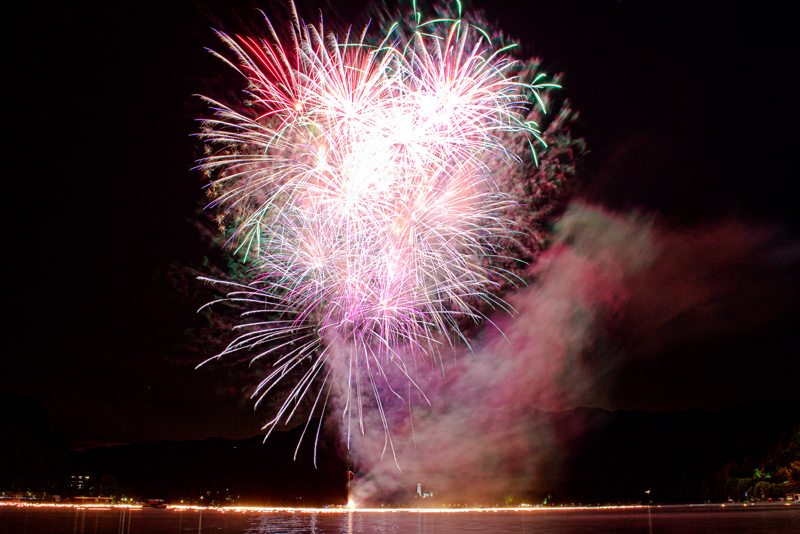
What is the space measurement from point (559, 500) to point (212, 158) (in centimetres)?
19908

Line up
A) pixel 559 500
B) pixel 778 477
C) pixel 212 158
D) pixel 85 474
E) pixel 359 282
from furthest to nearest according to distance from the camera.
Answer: pixel 559 500 → pixel 85 474 → pixel 778 477 → pixel 359 282 → pixel 212 158

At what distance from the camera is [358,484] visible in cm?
13350

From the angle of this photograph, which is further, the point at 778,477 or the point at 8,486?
the point at 8,486

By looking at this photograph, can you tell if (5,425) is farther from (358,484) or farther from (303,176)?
(303,176)

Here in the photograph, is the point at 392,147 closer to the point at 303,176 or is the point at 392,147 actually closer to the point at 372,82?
the point at 372,82

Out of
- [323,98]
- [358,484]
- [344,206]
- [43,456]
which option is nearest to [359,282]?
[344,206]

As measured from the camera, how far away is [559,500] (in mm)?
190750

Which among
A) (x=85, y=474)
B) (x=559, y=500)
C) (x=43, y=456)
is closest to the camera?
(x=43, y=456)

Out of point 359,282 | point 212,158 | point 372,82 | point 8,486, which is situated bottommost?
point 8,486

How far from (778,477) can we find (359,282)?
103m

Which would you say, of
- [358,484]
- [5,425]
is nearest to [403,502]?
[358,484]

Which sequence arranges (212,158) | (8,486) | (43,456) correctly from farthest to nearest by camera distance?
1. (43,456)
2. (8,486)
3. (212,158)

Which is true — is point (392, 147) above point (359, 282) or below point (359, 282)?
above

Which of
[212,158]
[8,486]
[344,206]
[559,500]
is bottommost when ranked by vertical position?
[559,500]
